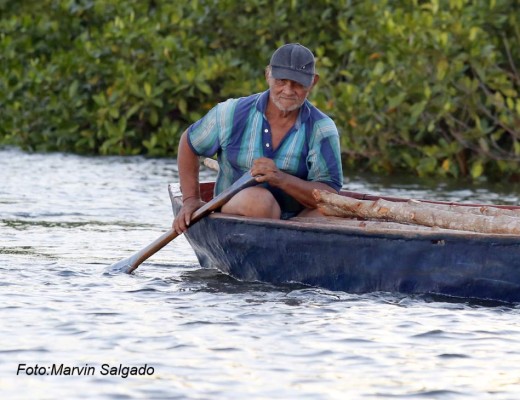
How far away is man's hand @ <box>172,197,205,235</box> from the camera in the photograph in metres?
7.51

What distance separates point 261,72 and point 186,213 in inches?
400

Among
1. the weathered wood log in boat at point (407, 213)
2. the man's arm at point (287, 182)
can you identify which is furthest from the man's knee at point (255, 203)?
the weathered wood log in boat at point (407, 213)

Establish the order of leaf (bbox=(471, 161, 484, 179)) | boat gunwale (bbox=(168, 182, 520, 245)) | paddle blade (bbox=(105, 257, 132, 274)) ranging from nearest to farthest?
boat gunwale (bbox=(168, 182, 520, 245)) < paddle blade (bbox=(105, 257, 132, 274)) < leaf (bbox=(471, 161, 484, 179))

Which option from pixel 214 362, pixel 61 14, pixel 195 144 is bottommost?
pixel 214 362

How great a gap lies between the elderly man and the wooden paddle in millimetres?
41

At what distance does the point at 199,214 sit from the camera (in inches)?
291

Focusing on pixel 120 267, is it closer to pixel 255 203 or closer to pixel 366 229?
pixel 255 203

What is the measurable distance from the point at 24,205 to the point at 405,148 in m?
5.36

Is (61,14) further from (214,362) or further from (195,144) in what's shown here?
(214,362)

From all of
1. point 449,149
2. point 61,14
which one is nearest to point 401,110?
point 449,149

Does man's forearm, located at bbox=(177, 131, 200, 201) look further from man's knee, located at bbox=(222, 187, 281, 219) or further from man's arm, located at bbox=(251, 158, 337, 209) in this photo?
man's arm, located at bbox=(251, 158, 337, 209)

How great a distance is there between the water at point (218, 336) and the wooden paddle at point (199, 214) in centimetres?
8

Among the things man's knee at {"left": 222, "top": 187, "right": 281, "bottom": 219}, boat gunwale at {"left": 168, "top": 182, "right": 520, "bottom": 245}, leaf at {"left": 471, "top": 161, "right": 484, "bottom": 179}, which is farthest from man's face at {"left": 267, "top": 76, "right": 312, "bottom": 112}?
leaf at {"left": 471, "top": 161, "right": 484, "bottom": 179}

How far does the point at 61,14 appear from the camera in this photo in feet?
65.5
